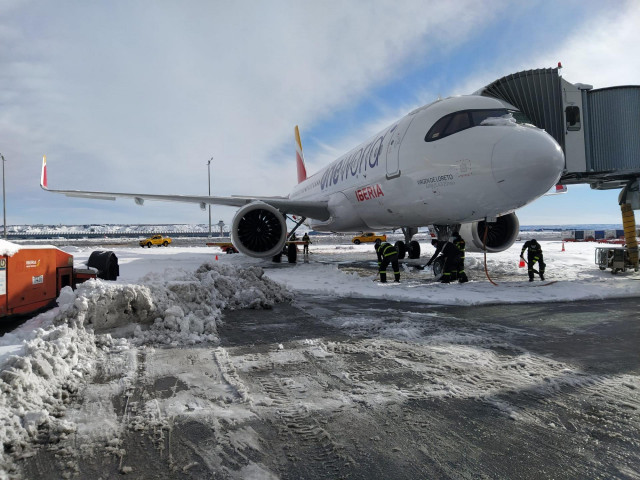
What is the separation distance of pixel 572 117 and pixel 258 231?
937 centimetres

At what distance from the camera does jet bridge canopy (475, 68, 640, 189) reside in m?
9.96

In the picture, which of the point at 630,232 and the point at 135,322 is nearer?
the point at 135,322

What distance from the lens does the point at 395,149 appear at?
906cm

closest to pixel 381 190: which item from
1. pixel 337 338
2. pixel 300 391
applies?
pixel 337 338

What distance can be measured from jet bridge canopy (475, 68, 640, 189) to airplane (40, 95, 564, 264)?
7.78 ft

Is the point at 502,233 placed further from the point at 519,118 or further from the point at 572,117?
the point at 519,118

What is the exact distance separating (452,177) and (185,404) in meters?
6.55

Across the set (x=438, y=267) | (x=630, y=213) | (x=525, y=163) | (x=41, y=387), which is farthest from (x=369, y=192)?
(x=41, y=387)

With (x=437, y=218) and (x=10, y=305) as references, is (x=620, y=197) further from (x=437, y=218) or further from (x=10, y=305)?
(x=10, y=305)

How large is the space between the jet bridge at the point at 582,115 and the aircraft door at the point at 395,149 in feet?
8.00

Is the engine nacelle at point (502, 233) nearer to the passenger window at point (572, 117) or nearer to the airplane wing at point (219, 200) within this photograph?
the passenger window at point (572, 117)

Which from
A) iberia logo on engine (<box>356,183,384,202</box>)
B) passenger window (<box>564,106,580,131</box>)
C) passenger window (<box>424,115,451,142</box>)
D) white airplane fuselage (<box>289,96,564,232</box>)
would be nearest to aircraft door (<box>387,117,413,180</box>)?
white airplane fuselage (<box>289,96,564,232</box>)

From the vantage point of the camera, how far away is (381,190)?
9680 millimetres

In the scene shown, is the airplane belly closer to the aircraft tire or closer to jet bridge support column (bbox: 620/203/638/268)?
the aircraft tire
